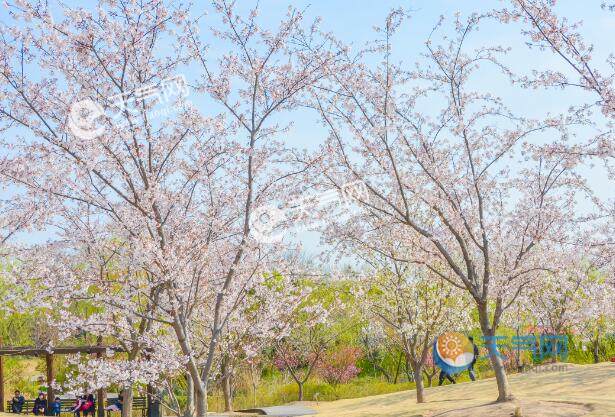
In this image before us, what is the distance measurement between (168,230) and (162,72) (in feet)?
8.41

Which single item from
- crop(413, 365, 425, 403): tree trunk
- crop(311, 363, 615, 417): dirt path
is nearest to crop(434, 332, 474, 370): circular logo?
crop(311, 363, 615, 417): dirt path

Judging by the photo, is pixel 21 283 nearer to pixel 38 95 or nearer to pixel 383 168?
pixel 38 95

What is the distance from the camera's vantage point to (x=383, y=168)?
11.7 meters

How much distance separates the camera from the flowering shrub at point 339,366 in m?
27.5

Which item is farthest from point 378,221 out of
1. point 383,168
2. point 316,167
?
point 316,167

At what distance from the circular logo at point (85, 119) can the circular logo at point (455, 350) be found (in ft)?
44.9

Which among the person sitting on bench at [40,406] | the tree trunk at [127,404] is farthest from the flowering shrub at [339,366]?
the tree trunk at [127,404]

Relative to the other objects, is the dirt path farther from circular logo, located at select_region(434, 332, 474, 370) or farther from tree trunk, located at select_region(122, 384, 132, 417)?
tree trunk, located at select_region(122, 384, 132, 417)

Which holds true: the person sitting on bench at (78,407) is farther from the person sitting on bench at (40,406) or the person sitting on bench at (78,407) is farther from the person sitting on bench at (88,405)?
the person sitting on bench at (40,406)

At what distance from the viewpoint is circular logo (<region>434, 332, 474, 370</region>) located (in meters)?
20.4

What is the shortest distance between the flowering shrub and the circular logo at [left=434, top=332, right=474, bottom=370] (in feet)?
20.4

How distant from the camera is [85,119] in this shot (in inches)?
391

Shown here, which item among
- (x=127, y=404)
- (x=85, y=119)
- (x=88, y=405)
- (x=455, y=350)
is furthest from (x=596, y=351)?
(x=85, y=119)

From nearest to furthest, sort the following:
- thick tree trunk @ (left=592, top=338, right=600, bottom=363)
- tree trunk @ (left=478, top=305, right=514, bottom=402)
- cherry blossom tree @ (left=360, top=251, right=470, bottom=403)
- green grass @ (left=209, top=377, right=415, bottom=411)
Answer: tree trunk @ (left=478, top=305, right=514, bottom=402)
cherry blossom tree @ (left=360, top=251, right=470, bottom=403)
green grass @ (left=209, top=377, right=415, bottom=411)
thick tree trunk @ (left=592, top=338, right=600, bottom=363)
